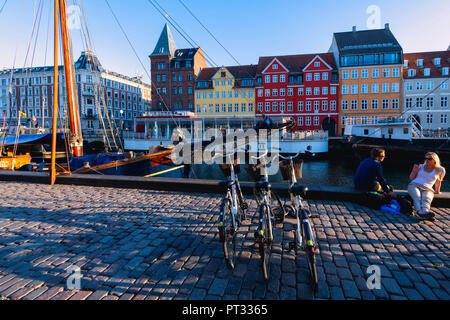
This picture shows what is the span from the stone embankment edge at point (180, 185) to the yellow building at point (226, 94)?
42.4m

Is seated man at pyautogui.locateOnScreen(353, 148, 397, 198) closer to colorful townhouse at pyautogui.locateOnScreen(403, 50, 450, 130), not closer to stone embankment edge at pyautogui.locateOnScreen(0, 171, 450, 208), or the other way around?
stone embankment edge at pyautogui.locateOnScreen(0, 171, 450, 208)

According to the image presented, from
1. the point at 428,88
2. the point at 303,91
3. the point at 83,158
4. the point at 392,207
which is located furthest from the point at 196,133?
the point at 428,88

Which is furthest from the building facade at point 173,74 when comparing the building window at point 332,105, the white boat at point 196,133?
the building window at point 332,105

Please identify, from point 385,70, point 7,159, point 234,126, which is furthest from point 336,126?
point 7,159

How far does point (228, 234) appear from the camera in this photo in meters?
3.41

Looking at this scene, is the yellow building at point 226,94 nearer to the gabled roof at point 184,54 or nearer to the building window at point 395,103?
the gabled roof at point 184,54

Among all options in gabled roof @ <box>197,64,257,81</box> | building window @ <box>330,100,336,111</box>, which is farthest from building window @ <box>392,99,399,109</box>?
gabled roof @ <box>197,64,257,81</box>

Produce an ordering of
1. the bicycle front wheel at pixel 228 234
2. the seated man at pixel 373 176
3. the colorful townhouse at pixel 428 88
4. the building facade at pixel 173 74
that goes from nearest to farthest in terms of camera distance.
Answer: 1. the bicycle front wheel at pixel 228 234
2. the seated man at pixel 373 176
3. the colorful townhouse at pixel 428 88
4. the building facade at pixel 173 74

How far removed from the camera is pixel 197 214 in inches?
209

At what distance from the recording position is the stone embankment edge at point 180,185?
6.11 metres

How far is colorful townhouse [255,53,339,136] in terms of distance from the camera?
47.5 metres
